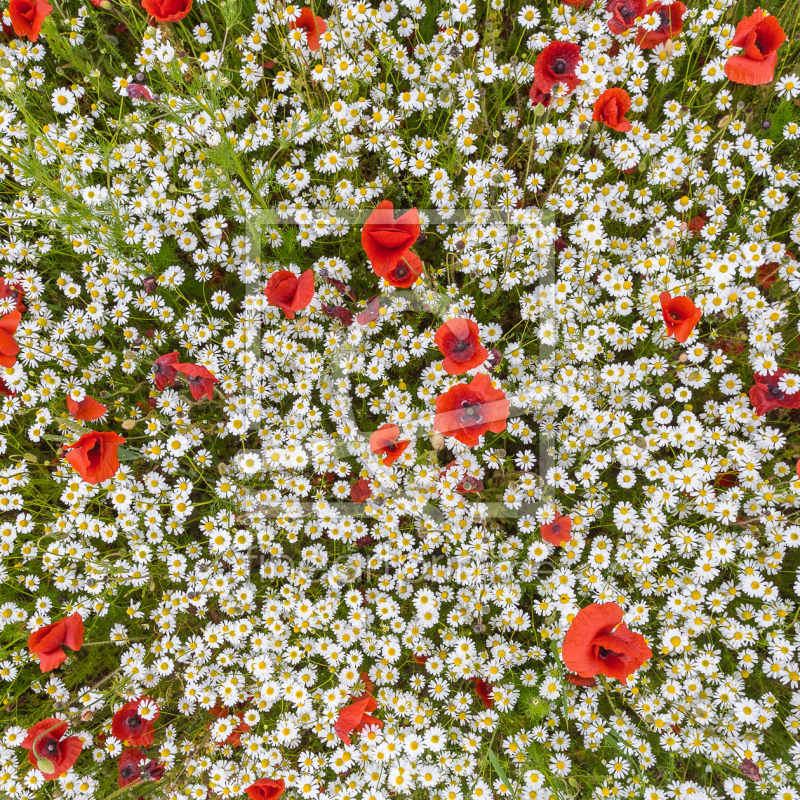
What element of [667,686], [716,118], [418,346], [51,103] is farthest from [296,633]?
[716,118]

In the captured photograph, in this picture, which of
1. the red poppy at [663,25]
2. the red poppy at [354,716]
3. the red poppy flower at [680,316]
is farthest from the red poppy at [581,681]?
the red poppy at [663,25]

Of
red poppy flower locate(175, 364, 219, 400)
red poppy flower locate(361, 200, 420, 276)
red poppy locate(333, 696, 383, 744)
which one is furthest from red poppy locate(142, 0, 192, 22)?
red poppy locate(333, 696, 383, 744)

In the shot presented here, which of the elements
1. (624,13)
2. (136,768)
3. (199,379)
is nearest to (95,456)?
(199,379)

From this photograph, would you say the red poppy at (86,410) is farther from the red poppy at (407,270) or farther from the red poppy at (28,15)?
the red poppy at (28,15)

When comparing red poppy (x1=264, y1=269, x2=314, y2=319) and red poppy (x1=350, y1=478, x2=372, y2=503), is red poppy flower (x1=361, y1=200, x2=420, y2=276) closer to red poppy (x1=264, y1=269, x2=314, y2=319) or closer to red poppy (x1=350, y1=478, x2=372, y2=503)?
red poppy (x1=264, y1=269, x2=314, y2=319)

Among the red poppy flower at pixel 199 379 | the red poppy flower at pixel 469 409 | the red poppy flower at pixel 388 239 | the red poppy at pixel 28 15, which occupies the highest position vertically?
the red poppy at pixel 28 15

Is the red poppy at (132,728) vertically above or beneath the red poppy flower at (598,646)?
above

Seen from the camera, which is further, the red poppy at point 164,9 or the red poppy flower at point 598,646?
the red poppy at point 164,9
